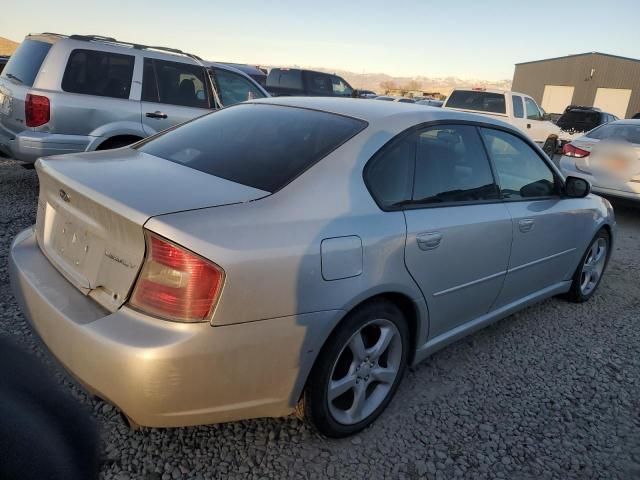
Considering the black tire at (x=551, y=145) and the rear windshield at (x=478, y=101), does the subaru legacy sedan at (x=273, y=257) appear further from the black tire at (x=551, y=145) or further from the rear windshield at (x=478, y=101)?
the black tire at (x=551, y=145)

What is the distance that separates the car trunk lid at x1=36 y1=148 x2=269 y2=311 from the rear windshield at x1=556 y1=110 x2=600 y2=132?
1683 centimetres

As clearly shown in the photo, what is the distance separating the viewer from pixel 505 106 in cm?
1219

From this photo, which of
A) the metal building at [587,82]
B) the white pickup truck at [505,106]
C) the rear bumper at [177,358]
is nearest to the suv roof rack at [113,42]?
the rear bumper at [177,358]

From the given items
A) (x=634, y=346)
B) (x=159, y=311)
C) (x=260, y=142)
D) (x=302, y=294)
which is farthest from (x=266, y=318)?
(x=634, y=346)

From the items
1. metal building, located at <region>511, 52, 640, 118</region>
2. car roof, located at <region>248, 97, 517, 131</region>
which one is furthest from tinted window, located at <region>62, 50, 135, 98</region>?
metal building, located at <region>511, 52, 640, 118</region>

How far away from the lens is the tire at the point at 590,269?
420 cm

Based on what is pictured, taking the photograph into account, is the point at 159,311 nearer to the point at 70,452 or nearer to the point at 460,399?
the point at 70,452

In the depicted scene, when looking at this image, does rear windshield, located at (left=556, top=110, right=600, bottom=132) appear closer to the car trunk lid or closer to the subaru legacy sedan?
the subaru legacy sedan

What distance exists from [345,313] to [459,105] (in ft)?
38.5

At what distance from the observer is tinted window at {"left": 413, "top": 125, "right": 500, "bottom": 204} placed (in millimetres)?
2641

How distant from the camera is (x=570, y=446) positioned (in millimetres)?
2514

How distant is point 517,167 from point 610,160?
475cm

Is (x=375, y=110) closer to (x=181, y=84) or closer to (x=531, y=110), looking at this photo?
(x=181, y=84)

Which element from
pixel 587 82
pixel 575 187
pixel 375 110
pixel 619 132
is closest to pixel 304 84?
pixel 619 132
